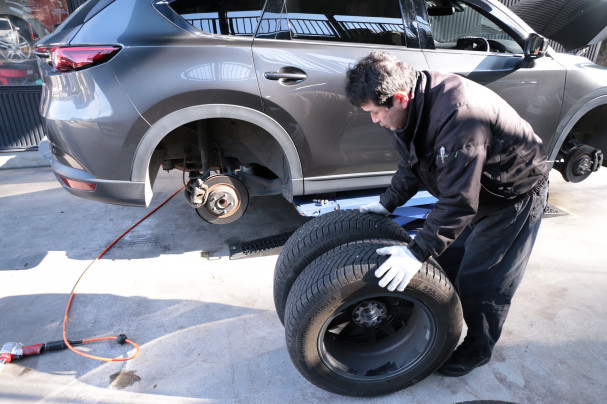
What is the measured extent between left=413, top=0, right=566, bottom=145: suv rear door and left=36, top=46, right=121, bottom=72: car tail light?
6.50ft

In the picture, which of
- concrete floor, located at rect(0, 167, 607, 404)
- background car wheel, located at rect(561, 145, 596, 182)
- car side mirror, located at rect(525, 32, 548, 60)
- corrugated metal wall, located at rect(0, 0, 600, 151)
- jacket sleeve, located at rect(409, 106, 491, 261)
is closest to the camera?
jacket sleeve, located at rect(409, 106, 491, 261)

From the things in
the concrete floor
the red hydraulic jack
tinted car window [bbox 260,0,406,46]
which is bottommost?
the concrete floor

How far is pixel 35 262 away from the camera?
2.87 meters

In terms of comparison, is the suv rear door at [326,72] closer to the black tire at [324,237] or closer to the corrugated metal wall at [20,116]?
the black tire at [324,237]

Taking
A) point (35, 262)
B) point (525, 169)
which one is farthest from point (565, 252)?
point (35, 262)

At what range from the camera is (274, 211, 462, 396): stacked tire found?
158 centimetres

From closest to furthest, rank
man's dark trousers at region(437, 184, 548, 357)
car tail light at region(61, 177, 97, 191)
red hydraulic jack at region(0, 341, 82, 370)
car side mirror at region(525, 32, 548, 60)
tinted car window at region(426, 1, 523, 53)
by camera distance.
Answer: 1. man's dark trousers at region(437, 184, 548, 357)
2. red hydraulic jack at region(0, 341, 82, 370)
3. car tail light at region(61, 177, 97, 191)
4. car side mirror at region(525, 32, 548, 60)
5. tinted car window at region(426, 1, 523, 53)

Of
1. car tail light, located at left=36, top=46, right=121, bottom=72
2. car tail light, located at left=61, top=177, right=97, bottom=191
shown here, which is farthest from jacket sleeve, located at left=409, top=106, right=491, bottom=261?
car tail light, located at left=61, top=177, right=97, bottom=191

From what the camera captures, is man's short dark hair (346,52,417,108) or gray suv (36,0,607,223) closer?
man's short dark hair (346,52,417,108)

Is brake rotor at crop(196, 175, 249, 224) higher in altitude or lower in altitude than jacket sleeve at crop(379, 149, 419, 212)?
lower

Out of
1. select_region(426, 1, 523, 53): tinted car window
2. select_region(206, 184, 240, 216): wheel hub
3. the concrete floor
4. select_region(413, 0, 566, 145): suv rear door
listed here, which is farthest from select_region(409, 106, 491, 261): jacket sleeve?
select_region(426, 1, 523, 53): tinted car window

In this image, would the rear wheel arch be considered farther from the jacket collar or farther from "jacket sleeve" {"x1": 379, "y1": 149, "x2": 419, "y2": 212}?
the jacket collar

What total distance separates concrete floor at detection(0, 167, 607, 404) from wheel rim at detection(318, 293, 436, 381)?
0.15 meters

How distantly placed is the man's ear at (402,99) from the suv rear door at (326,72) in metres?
1.07
